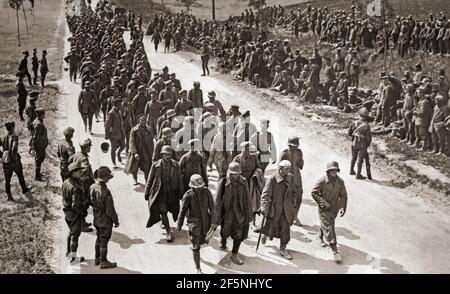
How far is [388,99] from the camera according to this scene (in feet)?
60.1

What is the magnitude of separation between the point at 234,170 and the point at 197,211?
93 centimetres

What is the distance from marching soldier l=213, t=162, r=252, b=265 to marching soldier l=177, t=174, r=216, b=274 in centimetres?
36

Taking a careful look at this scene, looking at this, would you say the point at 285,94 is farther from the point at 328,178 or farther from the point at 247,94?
the point at 328,178

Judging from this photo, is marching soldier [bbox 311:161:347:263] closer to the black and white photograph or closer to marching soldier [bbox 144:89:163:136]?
the black and white photograph

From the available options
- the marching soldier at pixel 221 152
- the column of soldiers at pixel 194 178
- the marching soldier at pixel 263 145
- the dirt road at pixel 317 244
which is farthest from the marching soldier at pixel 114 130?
the marching soldier at pixel 263 145

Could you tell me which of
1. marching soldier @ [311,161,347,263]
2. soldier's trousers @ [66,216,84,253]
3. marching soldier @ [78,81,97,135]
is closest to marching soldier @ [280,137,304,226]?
marching soldier @ [311,161,347,263]

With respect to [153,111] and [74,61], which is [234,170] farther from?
[74,61]

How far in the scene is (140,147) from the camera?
1289 cm

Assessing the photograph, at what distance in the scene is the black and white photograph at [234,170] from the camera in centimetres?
943

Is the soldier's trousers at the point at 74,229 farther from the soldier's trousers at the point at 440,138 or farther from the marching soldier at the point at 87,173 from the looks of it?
the soldier's trousers at the point at 440,138

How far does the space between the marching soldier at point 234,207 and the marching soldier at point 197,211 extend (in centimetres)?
36
